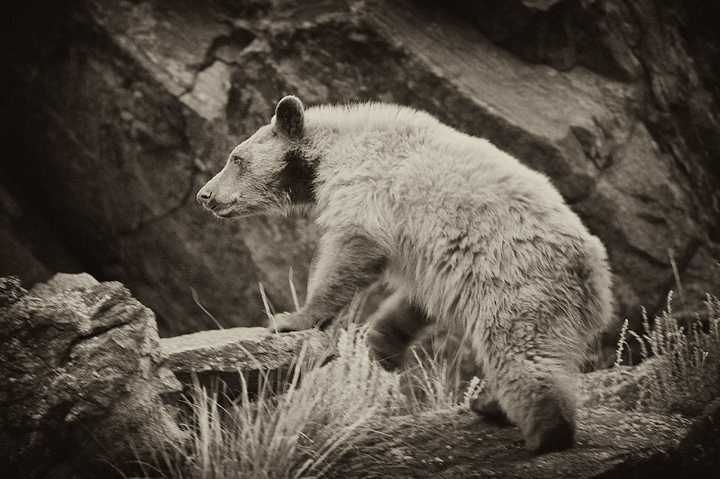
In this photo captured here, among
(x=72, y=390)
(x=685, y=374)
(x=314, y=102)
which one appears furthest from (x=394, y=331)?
(x=314, y=102)

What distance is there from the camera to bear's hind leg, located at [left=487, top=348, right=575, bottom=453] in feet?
11.7

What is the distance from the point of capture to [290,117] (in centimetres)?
480

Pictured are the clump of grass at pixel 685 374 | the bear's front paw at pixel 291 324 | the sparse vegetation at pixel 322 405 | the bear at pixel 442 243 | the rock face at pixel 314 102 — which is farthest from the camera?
the rock face at pixel 314 102

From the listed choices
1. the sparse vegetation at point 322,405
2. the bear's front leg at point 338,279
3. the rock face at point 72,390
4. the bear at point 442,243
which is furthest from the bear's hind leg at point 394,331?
the rock face at point 72,390

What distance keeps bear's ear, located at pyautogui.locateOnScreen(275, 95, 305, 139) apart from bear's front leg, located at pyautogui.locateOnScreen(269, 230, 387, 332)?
0.92 m

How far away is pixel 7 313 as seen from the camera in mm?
3334

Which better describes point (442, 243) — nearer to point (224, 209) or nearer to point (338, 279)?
point (338, 279)

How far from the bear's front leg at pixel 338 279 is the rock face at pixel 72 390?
89 centimetres

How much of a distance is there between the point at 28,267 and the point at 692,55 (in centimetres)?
669

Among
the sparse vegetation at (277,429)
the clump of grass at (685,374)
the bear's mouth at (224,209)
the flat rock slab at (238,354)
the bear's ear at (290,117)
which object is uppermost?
the bear's ear at (290,117)

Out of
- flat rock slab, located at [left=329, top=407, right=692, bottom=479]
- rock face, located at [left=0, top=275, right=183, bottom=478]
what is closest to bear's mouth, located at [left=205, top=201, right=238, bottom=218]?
rock face, located at [left=0, top=275, right=183, bottom=478]

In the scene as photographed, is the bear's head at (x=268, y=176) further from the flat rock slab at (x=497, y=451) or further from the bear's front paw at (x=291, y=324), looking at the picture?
the flat rock slab at (x=497, y=451)

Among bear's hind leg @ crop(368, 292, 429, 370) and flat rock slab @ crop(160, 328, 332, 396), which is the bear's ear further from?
flat rock slab @ crop(160, 328, 332, 396)

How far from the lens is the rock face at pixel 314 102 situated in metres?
6.65
